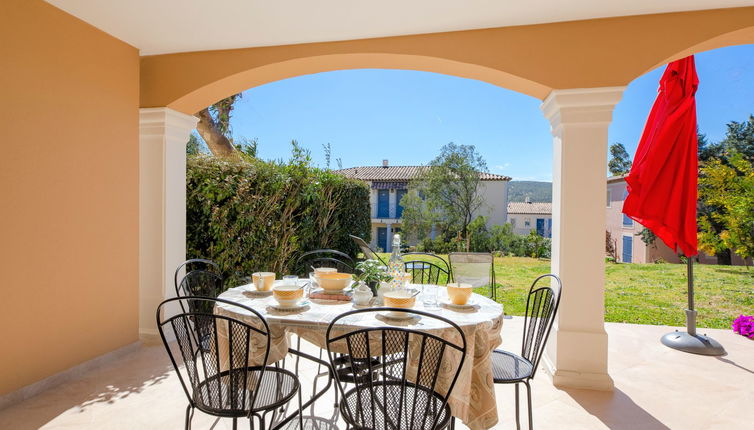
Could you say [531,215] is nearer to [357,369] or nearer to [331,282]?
[331,282]

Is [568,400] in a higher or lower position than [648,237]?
lower

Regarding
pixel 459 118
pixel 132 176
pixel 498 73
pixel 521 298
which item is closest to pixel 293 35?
pixel 498 73

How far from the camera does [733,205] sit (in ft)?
20.0

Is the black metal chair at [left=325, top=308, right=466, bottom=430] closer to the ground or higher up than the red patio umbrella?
closer to the ground

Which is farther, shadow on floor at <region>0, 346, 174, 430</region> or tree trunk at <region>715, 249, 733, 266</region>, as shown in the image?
tree trunk at <region>715, 249, 733, 266</region>

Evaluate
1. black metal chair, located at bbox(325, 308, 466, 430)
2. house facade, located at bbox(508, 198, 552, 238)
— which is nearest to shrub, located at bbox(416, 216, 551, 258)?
black metal chair, located at bbox(325, 308, 466, 430)

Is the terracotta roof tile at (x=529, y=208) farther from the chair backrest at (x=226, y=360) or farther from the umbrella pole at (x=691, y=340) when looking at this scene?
the chair backrest at (x=226, y=360)

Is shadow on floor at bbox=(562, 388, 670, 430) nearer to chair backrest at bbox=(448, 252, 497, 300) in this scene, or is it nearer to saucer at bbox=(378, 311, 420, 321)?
chair backrest at bbox=(448, 252, 497, 300)

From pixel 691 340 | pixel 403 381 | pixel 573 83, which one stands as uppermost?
pixel 573 83

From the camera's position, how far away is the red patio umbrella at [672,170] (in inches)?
112

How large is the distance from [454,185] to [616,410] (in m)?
9.69

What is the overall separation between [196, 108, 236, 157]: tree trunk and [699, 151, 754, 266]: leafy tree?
810 cm

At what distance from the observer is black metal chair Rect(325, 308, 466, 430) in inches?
53.4

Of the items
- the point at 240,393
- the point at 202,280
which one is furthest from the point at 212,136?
the point at 240,393
